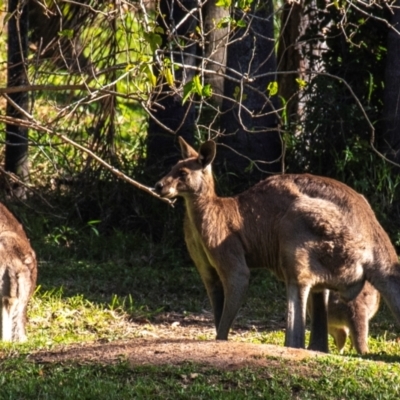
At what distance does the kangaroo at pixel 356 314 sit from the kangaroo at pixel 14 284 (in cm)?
242

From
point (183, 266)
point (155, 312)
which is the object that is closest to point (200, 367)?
point (155, 312)

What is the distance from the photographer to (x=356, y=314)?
27.8 ft

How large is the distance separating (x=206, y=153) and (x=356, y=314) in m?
1.73

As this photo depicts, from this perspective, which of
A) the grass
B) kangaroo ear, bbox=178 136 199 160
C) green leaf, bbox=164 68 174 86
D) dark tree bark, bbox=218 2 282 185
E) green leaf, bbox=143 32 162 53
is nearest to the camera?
green leaf, bbox=143 32 162 53

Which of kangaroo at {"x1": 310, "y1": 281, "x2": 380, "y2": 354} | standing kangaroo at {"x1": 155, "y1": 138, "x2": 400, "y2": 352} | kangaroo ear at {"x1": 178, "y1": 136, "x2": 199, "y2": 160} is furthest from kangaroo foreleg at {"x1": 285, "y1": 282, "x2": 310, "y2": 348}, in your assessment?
kangaroo ear at {"x1": 178, "y1": 136, "x2": 199, "y2": 160}

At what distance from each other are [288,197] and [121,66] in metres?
1.96

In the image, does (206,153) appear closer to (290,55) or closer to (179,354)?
(179,354)

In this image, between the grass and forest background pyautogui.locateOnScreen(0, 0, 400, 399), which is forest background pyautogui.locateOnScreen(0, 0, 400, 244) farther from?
the grass

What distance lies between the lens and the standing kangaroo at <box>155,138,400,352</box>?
789 cm

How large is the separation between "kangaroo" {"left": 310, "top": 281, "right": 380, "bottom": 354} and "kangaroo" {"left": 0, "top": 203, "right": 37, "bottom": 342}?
242 centimetres

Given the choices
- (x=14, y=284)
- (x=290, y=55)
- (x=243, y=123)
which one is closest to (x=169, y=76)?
(x=14, y=284)

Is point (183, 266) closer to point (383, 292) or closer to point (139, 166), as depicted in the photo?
point (139, 166)

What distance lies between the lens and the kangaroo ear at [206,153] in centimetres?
852

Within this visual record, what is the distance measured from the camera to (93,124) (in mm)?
12195
